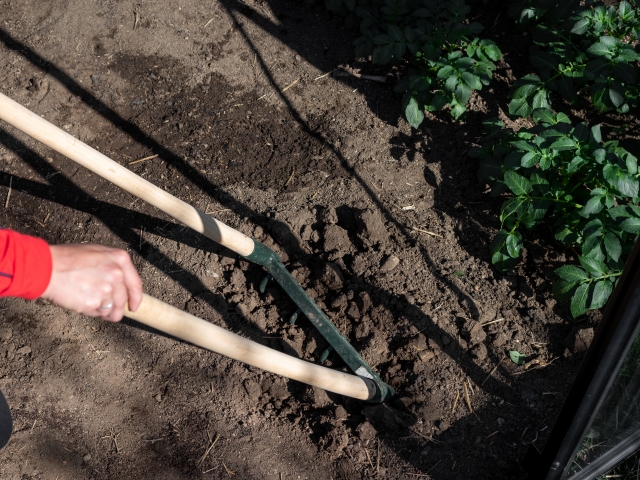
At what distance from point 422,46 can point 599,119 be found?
105cm

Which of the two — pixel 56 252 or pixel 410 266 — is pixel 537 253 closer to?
pixel 410 266

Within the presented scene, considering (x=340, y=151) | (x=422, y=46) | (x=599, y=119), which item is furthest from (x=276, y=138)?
(x=599, y=119)

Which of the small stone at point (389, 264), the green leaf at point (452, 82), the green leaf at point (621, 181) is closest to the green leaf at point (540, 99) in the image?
the green leaf at point (452, 82)

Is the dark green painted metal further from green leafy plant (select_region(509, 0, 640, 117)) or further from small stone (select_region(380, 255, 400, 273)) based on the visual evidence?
green leafy plant (select_region(509, 0, 640, 117))

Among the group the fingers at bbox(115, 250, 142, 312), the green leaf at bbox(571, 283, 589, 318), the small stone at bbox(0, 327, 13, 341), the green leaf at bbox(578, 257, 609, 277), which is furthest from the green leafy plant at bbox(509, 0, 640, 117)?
the small stone at bbox(0, 327, 13, 341)

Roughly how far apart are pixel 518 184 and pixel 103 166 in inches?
69.6

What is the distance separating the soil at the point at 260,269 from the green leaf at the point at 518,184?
334 millimetres

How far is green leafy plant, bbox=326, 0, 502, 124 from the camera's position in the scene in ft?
10.5

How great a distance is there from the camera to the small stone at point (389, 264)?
9.77ft

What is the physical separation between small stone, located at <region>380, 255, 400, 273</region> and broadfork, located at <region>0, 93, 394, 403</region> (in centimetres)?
43

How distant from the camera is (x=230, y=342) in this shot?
1.90 meters

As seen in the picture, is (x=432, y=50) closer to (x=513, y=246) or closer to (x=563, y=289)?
(x=513, y=246)

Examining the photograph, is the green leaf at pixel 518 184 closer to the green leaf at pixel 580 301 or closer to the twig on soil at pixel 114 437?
the green leaf at pixel 580 301

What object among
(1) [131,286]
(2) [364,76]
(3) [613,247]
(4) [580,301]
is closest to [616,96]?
(3) [613,247]
